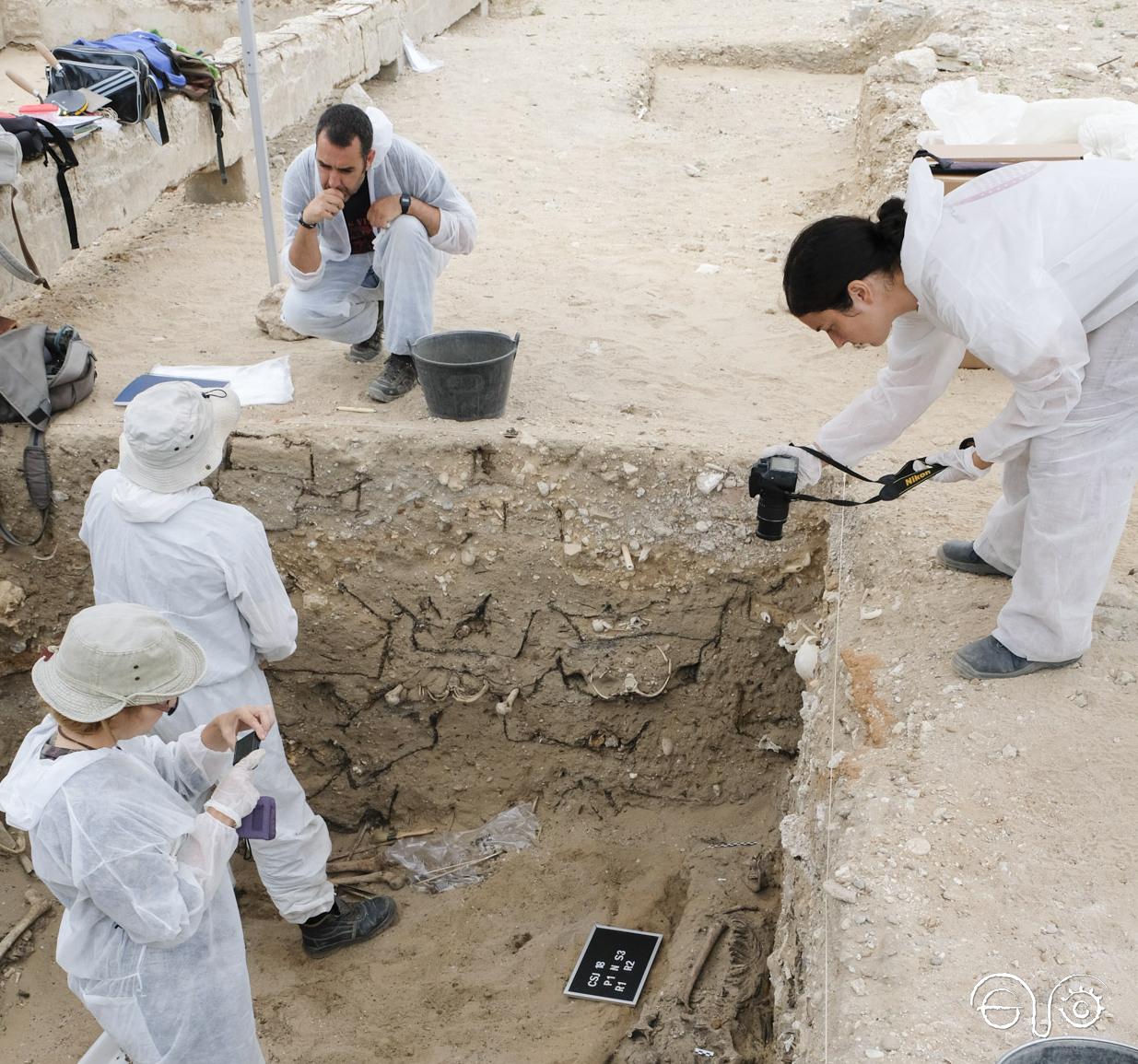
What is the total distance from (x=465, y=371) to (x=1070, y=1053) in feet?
9.93

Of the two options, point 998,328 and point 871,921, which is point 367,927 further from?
point 998,328

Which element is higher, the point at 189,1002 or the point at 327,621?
the point at 189,1002

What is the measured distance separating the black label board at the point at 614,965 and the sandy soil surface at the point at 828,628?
89 millimetres

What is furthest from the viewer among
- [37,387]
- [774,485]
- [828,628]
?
[37,387]

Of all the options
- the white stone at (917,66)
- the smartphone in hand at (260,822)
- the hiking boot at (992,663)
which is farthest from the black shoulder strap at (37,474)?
the white stone at (917,66)

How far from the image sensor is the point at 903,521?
3895 mm

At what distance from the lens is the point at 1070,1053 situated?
6.55 feet

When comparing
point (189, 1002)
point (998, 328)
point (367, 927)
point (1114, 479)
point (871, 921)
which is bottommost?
point (367, 927)

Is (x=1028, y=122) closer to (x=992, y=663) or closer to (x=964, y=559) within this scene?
(x=964, y=559)

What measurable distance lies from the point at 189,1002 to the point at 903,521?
2.77m

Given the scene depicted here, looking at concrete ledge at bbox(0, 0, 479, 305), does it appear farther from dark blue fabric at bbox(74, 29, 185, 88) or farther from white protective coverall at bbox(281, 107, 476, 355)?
white protective coverall at bbox(281, 107, 476, 355)

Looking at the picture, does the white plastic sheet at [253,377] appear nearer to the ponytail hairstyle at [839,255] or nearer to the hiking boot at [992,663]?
the ponytail hairstyle at [839,255]

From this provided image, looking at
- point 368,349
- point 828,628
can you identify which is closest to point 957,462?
point 828,628

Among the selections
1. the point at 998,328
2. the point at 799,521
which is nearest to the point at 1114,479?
the point at 998,328
